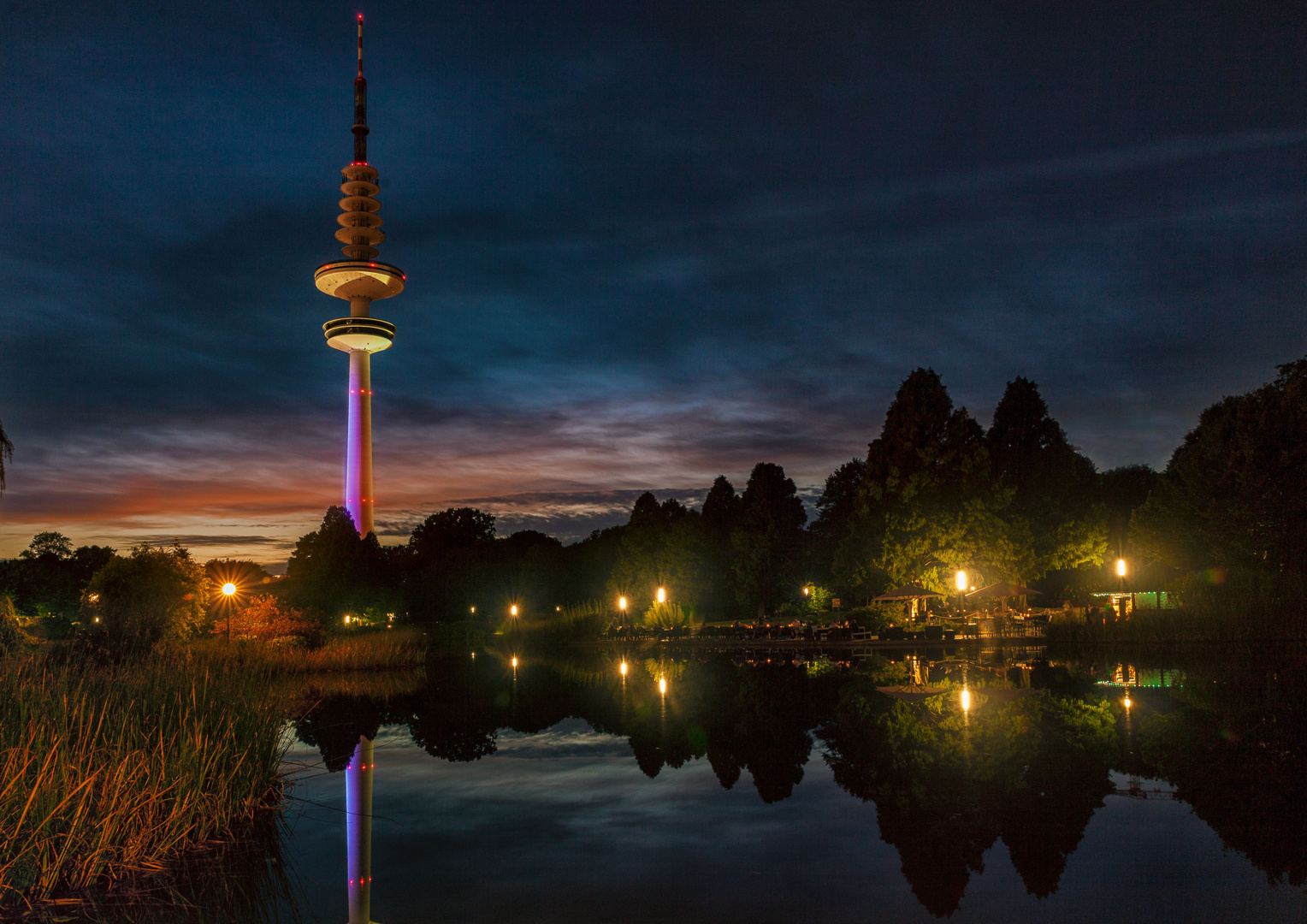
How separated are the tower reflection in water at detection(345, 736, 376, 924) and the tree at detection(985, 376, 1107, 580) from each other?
1449 inches

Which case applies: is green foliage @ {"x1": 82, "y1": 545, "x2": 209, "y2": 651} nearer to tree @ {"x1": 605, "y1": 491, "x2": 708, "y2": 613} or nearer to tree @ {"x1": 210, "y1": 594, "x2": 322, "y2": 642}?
tree @ {"x1": 210, "y1": 594, "x2": 322, "y2": 642}

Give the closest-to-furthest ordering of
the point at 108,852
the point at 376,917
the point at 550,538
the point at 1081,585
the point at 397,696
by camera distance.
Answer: the point at 376,917, the point at 108,852, the point at 397,696, the point at 1081,585, the point at 550,538

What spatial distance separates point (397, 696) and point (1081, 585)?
4018 centimetres

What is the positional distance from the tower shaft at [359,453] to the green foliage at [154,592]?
59437 millimetres

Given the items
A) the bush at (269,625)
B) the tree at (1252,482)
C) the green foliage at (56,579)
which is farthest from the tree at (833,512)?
the green foliage at (56,579)

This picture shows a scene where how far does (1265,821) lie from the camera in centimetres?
838

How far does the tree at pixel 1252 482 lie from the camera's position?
102ft

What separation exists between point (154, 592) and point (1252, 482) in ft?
125

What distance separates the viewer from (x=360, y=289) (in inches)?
3743

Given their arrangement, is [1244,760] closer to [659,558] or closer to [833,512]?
[659,558]

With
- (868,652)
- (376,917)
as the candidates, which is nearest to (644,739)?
(376,917)

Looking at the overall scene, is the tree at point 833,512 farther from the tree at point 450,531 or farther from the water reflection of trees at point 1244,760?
the tree at point 450,531

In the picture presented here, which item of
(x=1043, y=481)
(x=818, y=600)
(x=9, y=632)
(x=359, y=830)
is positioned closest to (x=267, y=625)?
(x=9, y=632)

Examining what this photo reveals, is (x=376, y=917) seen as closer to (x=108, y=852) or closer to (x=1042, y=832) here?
(x=108, y=852)
